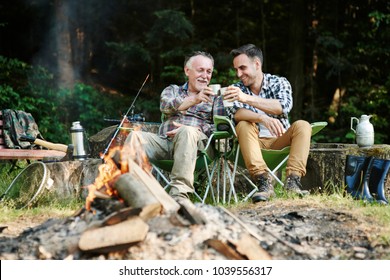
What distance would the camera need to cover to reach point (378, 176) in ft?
11.2

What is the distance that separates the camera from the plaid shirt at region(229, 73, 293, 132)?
3.62 meters

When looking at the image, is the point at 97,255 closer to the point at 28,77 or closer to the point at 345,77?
the point at 28,77

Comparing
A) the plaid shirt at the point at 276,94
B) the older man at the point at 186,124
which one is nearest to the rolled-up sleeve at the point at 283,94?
the plaid shirt at the point at 276,94

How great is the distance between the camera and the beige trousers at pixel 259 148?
10.9ft

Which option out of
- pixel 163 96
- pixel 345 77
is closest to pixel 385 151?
pixel 163 96

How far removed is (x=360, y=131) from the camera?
3855 mm

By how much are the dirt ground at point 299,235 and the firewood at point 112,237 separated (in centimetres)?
6

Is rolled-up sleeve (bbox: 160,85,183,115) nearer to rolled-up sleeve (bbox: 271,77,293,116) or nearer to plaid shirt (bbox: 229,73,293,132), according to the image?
plaid shirt (bbox: 229,73,293,132)

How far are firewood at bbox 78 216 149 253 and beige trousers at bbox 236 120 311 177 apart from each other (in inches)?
51.2

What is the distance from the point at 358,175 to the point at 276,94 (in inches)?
29.9

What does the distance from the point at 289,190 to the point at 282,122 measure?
58 cm

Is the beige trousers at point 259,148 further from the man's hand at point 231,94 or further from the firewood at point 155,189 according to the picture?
the firewood at point 155,189

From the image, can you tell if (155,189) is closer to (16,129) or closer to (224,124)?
(224,124)
